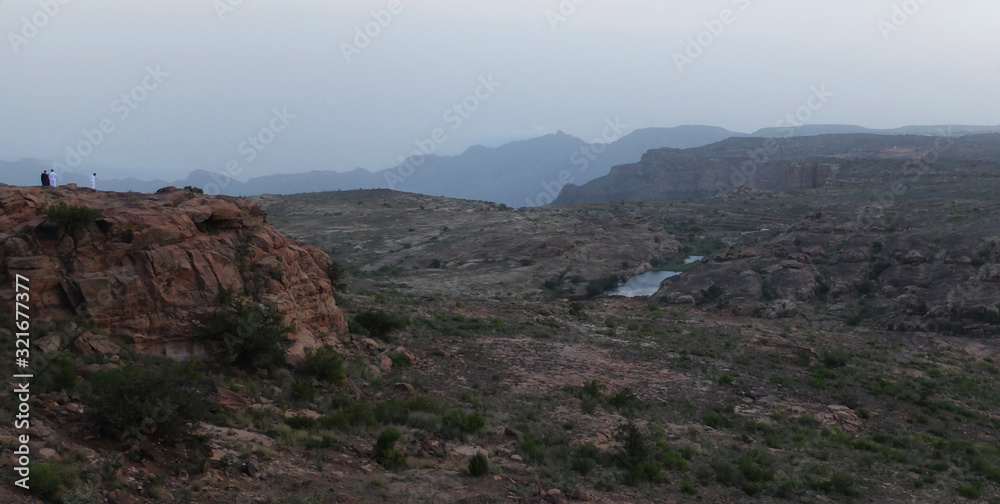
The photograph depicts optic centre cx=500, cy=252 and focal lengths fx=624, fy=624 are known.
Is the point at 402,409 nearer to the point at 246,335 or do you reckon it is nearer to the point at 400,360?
the point at 246,335

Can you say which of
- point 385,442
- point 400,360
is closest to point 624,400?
point 400,360

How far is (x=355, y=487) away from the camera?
825cm

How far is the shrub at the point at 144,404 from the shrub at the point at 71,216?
4.05 m

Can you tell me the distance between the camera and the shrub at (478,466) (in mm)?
9125

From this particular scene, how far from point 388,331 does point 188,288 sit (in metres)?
6.22

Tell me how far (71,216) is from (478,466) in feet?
27.8

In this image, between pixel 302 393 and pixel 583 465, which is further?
pixel 302 393

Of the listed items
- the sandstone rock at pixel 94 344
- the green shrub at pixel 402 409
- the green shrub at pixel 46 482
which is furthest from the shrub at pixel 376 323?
the green shrub at pixel 46 482

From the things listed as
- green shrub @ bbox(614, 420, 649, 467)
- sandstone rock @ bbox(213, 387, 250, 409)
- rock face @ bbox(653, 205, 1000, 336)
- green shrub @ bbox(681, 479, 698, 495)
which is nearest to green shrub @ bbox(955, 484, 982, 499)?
green shrub @ bbox(681, 479, 698, 495)

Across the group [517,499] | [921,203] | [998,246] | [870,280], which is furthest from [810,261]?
[517,499]

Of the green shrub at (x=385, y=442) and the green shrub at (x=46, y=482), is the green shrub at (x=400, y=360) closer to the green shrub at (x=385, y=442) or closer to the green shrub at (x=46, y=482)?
the green shrub at (x=385, y=442)

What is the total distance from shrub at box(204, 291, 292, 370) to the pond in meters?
30.2

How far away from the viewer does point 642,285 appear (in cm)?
4428

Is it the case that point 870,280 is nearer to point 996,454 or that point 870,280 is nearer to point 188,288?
point 996,454
